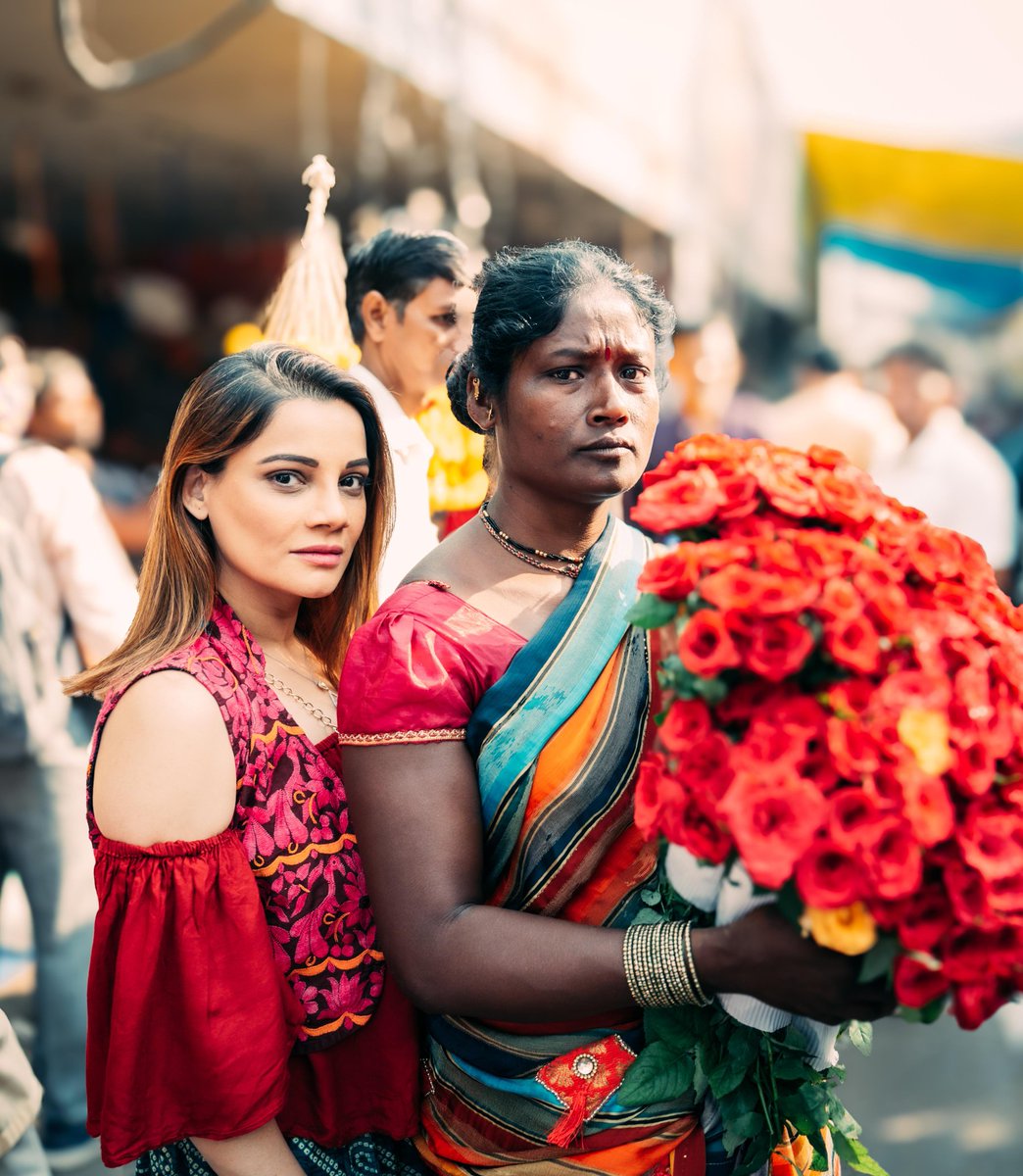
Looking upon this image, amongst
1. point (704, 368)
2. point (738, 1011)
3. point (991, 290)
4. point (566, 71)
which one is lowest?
point (738, 1011)

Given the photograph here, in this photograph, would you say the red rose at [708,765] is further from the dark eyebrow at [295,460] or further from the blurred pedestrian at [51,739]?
the blurred pedestrian at [51,739]

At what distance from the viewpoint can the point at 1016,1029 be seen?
14.4 ft

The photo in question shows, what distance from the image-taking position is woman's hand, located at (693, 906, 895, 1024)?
1311 millimetres

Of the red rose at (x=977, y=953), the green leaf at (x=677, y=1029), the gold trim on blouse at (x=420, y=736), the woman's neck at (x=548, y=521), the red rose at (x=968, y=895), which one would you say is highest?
the woman's neck at (x=548, y=521)

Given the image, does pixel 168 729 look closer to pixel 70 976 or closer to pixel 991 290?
pixel 70 976

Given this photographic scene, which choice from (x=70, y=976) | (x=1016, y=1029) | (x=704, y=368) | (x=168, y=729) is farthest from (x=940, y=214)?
(x=168, y=729)

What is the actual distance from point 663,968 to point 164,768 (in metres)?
0.73

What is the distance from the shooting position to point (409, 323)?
2820 mm

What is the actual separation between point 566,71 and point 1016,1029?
20.7 ft

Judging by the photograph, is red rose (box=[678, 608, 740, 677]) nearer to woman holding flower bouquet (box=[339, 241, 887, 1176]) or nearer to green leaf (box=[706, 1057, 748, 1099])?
woman holding flower bouquet (box=[339, 241, 887, 1176])

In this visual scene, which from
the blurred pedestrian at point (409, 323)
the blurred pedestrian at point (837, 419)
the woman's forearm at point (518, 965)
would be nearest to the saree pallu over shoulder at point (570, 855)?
the woman's forearm at point (518, 965)

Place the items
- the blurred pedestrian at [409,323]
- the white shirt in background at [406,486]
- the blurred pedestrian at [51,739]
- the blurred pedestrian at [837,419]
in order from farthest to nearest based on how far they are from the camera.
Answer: the blurred pedestrian at [837,419] → the blurred pedestrian at [51,739] → the blurred pedestrian at [409,323] → the white shirt in background at [406,486]

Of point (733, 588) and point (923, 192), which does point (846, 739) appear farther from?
point (923, 192)

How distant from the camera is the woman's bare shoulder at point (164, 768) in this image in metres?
1.58
